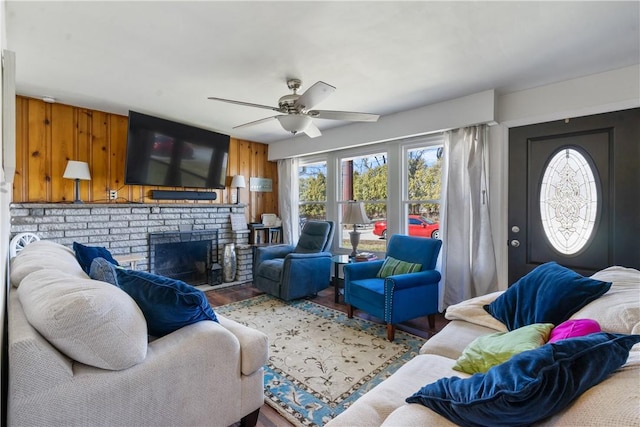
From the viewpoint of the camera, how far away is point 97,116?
11.9ft

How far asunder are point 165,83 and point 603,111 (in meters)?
3.85

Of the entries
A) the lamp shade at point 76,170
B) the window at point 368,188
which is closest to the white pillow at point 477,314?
the window at point 368,188

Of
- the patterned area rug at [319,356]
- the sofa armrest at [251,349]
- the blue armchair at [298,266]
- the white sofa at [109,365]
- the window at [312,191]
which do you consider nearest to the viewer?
the white sofa at [109,365]

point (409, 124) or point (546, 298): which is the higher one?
point (409, 124)

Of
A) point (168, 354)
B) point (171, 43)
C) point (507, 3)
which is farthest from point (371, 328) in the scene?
point (171, 43)

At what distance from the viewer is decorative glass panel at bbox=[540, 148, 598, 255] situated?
2.68 metres

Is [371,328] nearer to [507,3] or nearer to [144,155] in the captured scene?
[507,3]

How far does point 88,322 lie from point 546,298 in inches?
81.2

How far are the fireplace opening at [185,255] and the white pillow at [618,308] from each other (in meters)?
4.27

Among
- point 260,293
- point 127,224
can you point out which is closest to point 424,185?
point 260,293

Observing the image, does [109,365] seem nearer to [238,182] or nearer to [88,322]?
[88,322]

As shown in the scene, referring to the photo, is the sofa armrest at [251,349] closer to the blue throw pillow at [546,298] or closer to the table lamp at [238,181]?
the blue throw pillow at [546,298]

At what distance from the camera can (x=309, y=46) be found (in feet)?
7.07

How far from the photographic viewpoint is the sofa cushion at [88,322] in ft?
3.50
